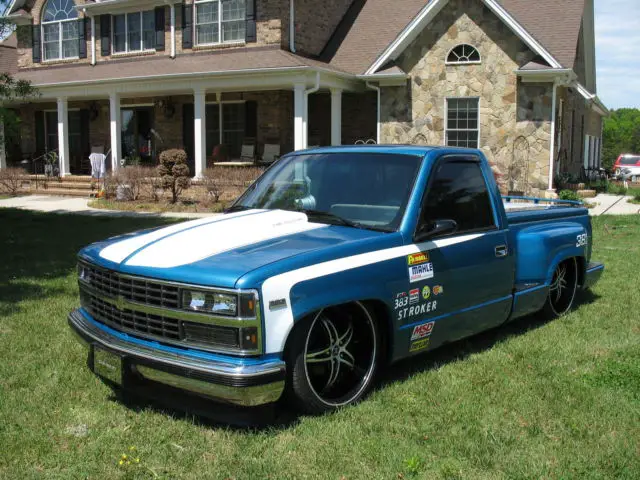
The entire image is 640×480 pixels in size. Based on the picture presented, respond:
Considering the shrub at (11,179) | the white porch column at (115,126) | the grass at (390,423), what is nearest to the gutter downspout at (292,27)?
the white porch column at (115,126)

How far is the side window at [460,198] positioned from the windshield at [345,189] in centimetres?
22

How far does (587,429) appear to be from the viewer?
408 centimetres

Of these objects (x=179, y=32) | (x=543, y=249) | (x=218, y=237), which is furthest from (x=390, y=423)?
(x=179, y=32)

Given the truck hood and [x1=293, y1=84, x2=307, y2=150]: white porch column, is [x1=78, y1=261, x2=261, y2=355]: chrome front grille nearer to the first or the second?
the truck hood

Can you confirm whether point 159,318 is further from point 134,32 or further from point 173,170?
point 134,32

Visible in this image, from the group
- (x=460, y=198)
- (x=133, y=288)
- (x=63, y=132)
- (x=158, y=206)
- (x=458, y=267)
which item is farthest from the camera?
(x=63, y=132)

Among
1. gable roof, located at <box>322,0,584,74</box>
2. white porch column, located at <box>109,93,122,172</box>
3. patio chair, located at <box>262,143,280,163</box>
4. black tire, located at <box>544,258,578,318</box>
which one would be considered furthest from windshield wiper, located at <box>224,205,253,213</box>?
white porch column, located at <box>109,93,122,172</box>

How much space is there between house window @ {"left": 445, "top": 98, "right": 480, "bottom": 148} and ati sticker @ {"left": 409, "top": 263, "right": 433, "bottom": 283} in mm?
14476

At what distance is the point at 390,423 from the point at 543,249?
2.71 m

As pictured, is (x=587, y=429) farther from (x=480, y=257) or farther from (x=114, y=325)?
(x=114, y=325)

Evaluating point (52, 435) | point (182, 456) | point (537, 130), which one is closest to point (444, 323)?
point (182, 456)

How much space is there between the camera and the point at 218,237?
442cm

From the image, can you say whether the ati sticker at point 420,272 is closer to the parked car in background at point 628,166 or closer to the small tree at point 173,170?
the small tree at point 173,170

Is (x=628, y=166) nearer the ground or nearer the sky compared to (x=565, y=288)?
nearer the sky
